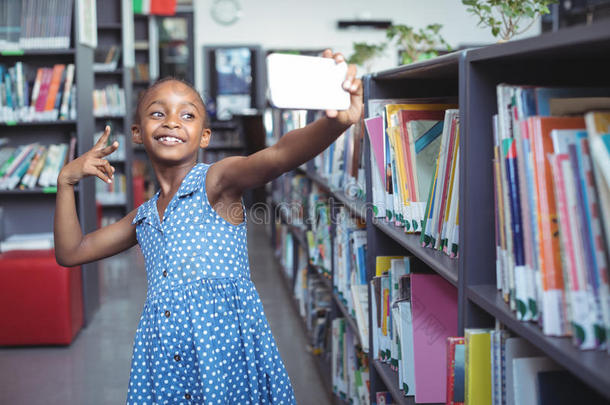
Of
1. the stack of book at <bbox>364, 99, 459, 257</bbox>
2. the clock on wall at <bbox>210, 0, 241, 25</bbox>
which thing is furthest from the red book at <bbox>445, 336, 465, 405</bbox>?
the clock on wall at <bbox>210, 0, 241, 25</bbox>

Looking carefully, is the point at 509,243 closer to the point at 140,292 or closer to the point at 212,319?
the point at 212,319

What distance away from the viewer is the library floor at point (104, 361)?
2.80 metres

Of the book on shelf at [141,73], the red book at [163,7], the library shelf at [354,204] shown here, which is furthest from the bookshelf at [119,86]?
the library shelf at [354,204]

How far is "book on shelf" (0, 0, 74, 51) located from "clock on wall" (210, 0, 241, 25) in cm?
588

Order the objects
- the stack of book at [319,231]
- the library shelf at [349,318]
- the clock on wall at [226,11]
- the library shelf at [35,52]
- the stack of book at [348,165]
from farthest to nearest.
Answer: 1. the clock on wall at [226,11]
2. the library shelf at [35,52]
3. the stack of book at [319,231]
4. the stack of book at [348,165]
5. the library shelf at [349,318]

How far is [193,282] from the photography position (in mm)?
1399

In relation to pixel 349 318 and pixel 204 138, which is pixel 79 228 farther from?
pixel 349 318

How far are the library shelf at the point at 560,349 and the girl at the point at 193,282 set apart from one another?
0.54 meters

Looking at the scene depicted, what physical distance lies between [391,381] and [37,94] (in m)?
3.14

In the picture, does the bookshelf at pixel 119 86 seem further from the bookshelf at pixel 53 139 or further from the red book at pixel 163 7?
the red book at pixel 163 7

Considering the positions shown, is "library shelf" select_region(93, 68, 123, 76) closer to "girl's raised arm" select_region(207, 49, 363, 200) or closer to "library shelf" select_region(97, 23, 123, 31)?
"library shelf" select_region(97, 23, 123, 31)

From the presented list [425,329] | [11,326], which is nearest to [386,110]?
[425,329]

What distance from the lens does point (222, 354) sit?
1.40m

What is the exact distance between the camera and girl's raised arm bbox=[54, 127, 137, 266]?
1474 millimetres
